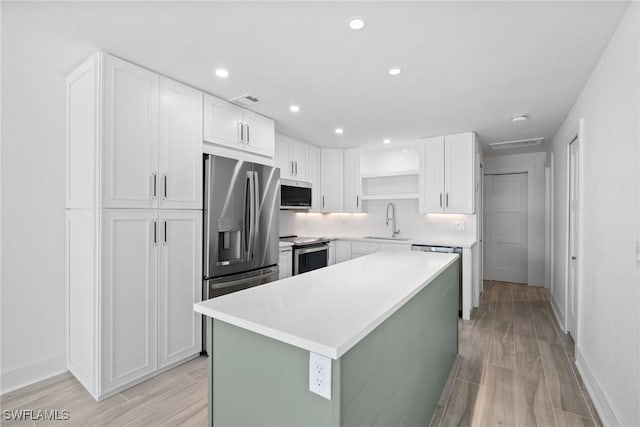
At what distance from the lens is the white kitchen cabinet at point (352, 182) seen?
5.10 metres

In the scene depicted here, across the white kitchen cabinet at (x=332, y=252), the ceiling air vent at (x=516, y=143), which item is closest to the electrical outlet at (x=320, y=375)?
the white kitchen cabinet at (x=332, y=252)

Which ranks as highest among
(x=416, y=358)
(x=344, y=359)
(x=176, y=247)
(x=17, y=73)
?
(x=17, y=73)

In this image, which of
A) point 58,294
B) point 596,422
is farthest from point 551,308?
point 58,294

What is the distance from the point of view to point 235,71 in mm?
2414

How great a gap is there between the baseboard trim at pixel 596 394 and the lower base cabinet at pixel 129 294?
297 centimetres

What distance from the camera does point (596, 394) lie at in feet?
6.90

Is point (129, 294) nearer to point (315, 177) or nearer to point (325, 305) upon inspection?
point (325, 305)

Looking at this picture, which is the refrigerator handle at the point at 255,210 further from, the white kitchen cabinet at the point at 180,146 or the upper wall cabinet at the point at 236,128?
the white kitchen cabinet at the point at 180,146

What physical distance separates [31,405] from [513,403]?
10.7 feet

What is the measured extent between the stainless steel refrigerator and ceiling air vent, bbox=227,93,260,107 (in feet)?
1.95

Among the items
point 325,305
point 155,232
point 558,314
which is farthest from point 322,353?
point 558,314

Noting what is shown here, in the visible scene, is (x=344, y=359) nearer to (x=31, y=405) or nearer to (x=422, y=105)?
(x=31, y=405)

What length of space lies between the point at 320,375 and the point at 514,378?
2259 mm

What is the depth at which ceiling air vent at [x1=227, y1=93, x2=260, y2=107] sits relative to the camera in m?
2.93
